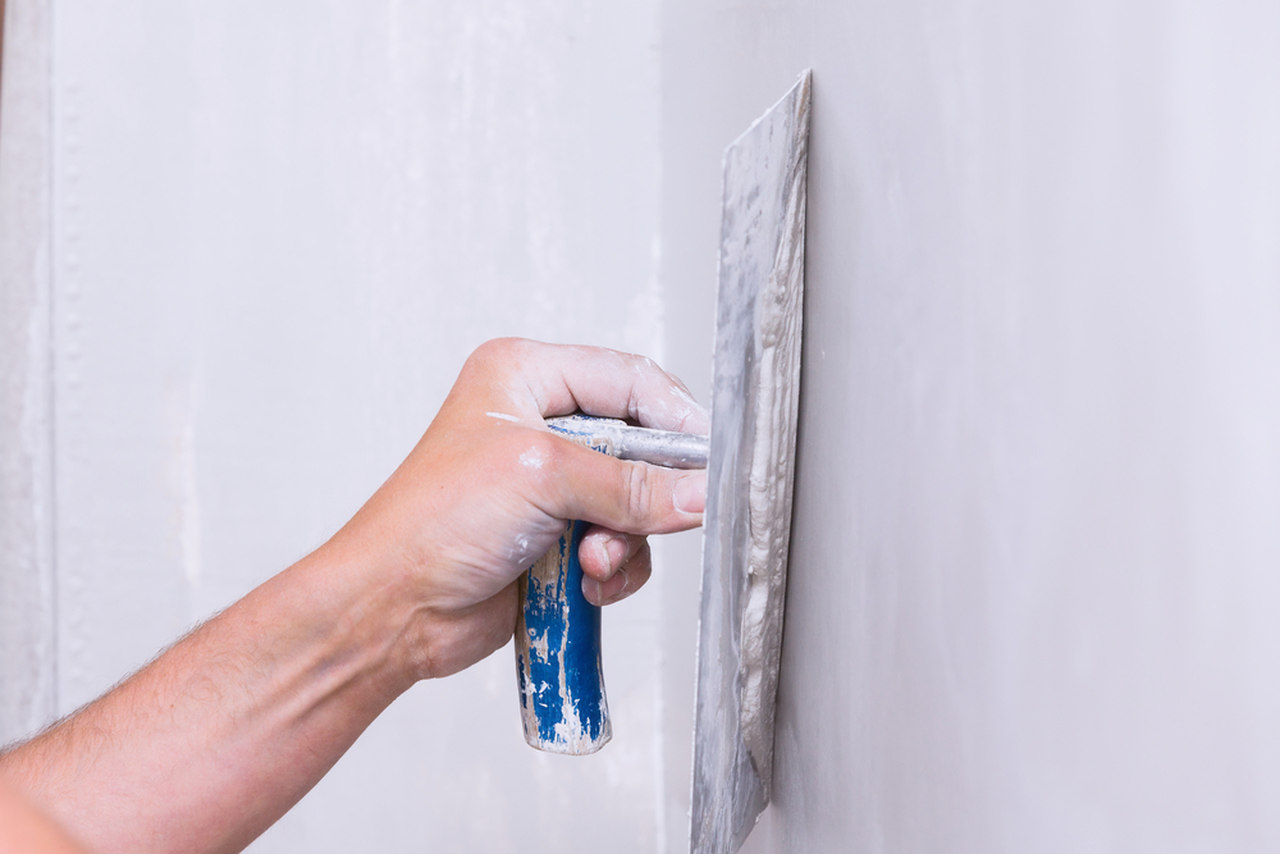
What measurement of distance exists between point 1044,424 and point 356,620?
548 millimetres

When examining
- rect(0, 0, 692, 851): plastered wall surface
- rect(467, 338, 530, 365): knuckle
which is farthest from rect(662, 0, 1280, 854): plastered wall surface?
rect(0, 0, 692, 851): plastered wall surface

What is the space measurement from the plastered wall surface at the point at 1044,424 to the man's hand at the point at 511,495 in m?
0.13

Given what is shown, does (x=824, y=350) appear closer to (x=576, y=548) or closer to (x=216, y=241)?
(x=576, y=548)

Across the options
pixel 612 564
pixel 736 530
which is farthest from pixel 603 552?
pixel 736 530

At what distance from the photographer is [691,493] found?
0.67 m

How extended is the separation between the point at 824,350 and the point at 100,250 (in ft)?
3.71

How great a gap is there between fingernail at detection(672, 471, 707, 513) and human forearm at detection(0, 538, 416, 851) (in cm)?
23

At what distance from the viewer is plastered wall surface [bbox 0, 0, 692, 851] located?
4.39 ft

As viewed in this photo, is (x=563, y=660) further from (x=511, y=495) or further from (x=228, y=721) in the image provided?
(x=228, y=721)

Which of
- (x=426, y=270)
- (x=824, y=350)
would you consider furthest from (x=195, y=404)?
(x=824, y=350)

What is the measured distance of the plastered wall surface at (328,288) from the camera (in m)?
1.34

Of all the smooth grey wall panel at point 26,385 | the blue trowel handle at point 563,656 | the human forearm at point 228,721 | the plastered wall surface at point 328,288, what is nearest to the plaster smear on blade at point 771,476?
the blue trowel handle at point 563,656

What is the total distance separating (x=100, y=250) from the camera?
1.37 metres

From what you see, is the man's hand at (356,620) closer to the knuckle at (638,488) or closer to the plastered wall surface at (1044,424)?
the knuckle at (638,488)
